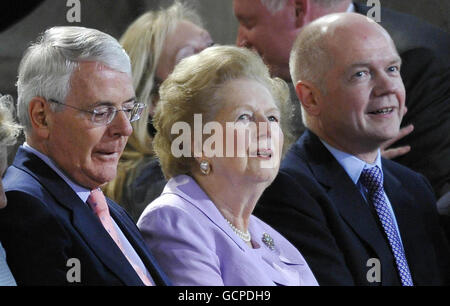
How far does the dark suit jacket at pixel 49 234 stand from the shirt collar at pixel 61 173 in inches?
0.6

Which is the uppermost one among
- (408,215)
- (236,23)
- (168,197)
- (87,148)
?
(236,23)

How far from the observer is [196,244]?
2.57 m

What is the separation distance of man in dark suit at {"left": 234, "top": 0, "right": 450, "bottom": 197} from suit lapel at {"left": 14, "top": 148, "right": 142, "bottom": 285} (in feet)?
3.93

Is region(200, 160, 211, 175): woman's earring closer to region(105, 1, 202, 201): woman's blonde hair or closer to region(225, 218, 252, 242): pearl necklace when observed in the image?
region(225, 218, 252, 242): pearl necklace

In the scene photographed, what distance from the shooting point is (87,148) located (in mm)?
2508

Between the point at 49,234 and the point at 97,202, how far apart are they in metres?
0.28

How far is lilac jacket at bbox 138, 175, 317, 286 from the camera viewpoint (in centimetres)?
258

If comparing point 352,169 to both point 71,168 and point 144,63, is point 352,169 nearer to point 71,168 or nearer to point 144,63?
point 144,63

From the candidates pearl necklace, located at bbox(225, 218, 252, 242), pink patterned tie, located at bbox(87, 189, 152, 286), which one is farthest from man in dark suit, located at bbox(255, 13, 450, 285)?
pink patterned tie, located at bbox(87, 189, 152, 286)

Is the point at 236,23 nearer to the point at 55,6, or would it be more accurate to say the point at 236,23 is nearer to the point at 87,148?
the point at 55,6

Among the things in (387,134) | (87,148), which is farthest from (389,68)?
(87,148)

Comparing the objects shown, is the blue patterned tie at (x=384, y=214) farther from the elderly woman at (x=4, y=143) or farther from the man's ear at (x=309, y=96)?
the elderly woman at (x=4, y=143)

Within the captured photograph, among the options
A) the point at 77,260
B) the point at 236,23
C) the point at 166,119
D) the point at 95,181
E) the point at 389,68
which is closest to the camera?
the point at 77,260

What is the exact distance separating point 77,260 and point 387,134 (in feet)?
4.29
